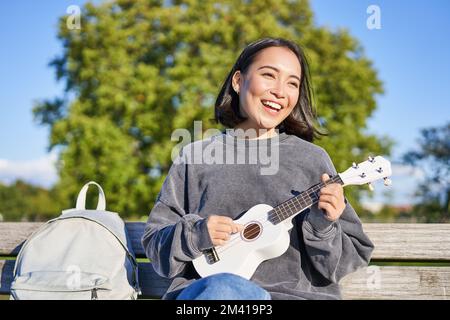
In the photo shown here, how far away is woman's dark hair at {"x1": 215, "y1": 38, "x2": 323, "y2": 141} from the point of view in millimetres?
2723

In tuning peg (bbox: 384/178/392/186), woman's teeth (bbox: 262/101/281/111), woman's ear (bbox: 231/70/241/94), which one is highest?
woman's ear (bbox: 231/70/241/94)

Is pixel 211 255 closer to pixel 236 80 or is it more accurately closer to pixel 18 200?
pixel 236 80

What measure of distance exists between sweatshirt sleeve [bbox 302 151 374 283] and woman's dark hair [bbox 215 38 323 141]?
0.30 m

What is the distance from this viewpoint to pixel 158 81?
15.8 meters

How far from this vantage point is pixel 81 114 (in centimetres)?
1612

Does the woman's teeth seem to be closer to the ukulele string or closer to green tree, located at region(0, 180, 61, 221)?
the ukulele string

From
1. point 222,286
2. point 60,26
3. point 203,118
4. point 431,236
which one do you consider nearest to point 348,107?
point 203,118

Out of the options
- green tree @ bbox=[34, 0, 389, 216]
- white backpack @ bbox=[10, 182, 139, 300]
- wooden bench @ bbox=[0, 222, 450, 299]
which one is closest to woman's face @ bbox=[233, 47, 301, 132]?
wooden bench @ bbox=[0, 222, 450, 299]

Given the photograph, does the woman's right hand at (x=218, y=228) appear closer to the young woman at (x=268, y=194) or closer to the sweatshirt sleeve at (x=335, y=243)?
the young woman at (x=268, y=194)

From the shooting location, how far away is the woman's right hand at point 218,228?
236cm

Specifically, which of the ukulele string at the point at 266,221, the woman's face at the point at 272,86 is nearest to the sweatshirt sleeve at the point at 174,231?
the ukulele string at the point at 266,221

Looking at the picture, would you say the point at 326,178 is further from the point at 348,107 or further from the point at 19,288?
the point at 348,107

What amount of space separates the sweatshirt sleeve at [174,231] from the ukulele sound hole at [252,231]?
0.19 metres
